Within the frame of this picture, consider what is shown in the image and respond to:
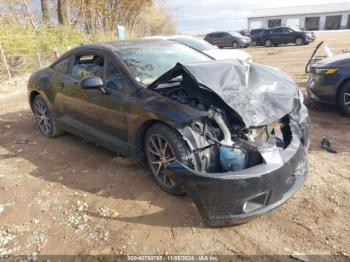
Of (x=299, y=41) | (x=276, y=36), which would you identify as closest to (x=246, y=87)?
(x=299, y=41)

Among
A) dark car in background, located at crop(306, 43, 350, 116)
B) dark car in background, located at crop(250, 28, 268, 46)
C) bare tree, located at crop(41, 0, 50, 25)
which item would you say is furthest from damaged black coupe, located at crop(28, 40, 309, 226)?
dark car in background, located at crop(250, 28, 268, 46)

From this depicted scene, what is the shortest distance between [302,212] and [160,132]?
158 centimetres

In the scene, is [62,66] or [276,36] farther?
[276,36]

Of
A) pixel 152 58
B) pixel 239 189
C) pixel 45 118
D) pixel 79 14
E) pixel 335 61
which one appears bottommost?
pixel 45 118

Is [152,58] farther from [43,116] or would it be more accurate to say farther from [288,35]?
[288,35]

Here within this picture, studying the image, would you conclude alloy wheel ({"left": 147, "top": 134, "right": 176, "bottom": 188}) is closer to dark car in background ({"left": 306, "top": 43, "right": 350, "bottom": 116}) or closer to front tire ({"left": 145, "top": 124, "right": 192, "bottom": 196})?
front tire ({"left": 145, "top": 124, "right": 192, "bottom": 196})

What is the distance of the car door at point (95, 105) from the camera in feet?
12.1

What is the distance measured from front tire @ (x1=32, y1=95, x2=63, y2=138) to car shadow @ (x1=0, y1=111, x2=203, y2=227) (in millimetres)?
125

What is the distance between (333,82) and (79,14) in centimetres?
1894

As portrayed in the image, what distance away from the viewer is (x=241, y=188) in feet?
8.14

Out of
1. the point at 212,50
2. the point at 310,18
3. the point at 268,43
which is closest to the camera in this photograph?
the point at 212,50

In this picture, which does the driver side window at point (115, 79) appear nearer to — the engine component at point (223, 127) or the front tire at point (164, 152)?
the front tire at point (164, 152)

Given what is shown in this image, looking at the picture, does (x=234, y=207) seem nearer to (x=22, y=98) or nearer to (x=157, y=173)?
(x=157, y=173)

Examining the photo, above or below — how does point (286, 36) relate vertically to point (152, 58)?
below
